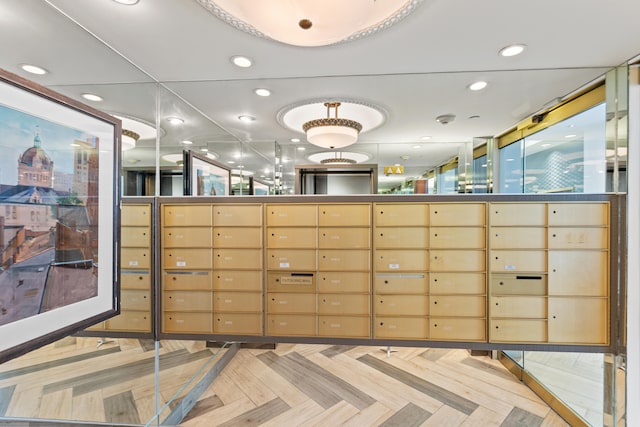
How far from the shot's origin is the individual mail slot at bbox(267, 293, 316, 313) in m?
1.84

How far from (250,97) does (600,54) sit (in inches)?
88.7

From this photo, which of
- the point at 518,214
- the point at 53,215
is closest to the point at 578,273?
the point at 518,214

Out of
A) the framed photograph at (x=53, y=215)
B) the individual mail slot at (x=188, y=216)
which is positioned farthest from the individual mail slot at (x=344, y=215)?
the framed photograph at (x=53, y=215)

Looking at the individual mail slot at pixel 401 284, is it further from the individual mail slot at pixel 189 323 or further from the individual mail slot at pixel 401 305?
the individual mail slot at pixel 189 323

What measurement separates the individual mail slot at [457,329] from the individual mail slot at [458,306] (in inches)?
1.6

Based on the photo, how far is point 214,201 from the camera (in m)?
1.90

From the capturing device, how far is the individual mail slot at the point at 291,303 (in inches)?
72.4

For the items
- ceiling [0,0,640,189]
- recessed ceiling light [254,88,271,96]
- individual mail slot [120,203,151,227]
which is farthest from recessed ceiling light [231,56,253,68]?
individual mail slot [120,203,151,227]

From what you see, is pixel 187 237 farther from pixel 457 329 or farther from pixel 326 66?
pixel 457 329

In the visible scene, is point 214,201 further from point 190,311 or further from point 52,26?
point 52,26

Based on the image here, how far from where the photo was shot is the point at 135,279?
68.7 inches

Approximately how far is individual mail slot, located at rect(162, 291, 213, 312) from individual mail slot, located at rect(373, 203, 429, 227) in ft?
4.33

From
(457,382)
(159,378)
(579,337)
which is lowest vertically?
(457,382)

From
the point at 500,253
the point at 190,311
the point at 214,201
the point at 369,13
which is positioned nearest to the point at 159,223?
the point at 214,201
